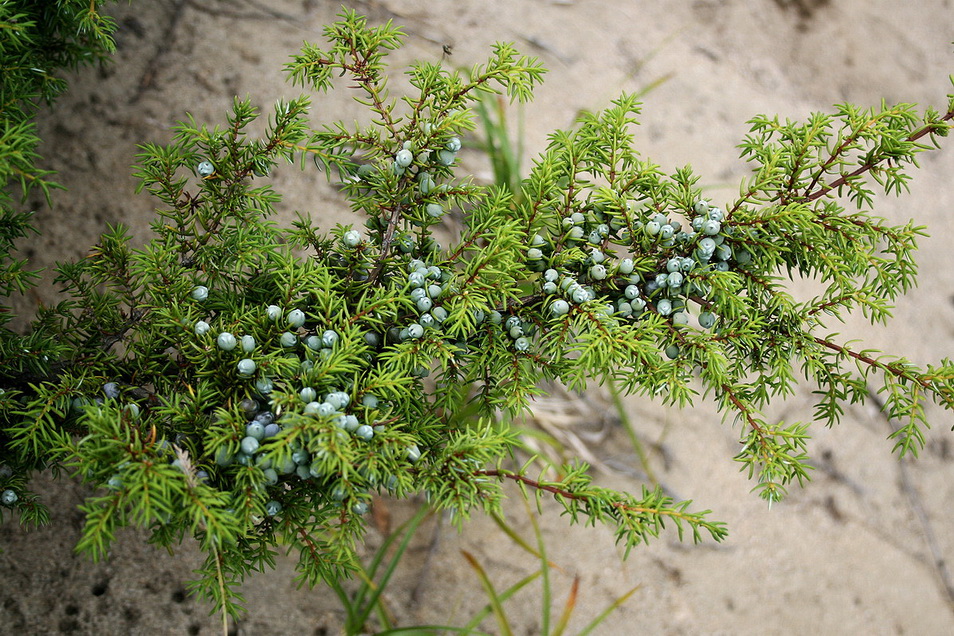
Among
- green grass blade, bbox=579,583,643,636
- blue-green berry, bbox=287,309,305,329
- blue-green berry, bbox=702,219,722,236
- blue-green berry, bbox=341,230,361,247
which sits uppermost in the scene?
blue-green berry, bbox=702,219,722,236

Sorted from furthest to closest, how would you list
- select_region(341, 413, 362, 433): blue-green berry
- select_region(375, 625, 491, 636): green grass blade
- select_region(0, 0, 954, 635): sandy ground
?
select_region(0, 0, 954, 635): sandy ground
select_region(375, 625, 491, 636): green grass blade
select_region(341, 413, 362, 433): blue-green berry

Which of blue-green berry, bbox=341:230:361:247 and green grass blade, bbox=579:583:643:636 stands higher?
blue-green berry, bbox=341:230:361:247

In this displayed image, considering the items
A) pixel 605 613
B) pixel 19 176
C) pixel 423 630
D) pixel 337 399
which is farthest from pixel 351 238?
pixel 605 613

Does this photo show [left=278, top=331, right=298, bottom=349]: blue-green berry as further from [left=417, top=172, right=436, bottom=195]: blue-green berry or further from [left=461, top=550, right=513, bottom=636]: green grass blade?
[left=461, top=550, right=513, bottom=636]: green grass blade

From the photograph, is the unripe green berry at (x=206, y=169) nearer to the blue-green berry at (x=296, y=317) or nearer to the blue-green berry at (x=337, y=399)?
the blue-green berry at (x=296, y=317)

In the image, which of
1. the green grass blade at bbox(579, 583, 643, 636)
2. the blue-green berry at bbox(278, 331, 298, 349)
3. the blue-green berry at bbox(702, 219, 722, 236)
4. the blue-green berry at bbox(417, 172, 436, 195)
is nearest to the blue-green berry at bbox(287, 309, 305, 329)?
the blue-green berry at bbox(278, 331, 298, 349)

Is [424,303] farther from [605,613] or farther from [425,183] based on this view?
[605,613]
